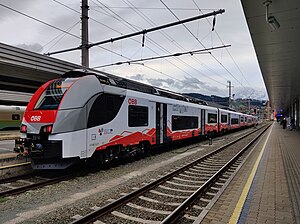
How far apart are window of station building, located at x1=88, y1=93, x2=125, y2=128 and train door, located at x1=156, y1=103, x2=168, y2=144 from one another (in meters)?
3.23

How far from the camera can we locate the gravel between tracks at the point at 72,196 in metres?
5.05

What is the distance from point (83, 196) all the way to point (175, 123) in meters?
8.81

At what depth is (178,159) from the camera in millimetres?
11711

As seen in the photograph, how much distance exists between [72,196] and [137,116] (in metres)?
5.03

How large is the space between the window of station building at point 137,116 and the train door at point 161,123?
3.81ft

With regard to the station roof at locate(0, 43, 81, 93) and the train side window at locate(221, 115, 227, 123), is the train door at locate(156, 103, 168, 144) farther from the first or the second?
the train side window at locate(221, 115, 227, 123)

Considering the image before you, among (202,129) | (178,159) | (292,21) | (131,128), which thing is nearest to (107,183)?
(131,128)

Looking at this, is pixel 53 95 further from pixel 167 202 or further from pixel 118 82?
pixel 167 202

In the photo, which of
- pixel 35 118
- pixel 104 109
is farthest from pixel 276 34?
pixel 35 118

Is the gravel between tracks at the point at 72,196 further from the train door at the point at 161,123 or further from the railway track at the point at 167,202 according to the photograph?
the train door at the point at 161,123

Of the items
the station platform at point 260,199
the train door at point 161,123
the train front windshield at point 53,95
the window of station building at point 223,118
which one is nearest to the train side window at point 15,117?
the train door at point 161,123

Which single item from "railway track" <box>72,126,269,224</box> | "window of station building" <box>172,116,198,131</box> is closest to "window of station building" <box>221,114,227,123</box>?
"window of station building" <box>172,116,198,131</box>

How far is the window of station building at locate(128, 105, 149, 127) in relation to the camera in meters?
10.3

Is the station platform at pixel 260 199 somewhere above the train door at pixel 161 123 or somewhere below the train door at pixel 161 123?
below
